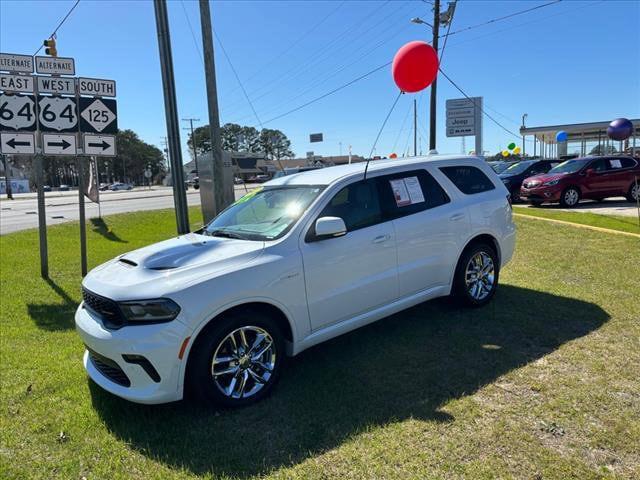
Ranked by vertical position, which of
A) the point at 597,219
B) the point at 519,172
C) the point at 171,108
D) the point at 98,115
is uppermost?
the point at 171,108

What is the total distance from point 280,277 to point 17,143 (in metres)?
6.25

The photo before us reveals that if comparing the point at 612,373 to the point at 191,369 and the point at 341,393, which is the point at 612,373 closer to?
the point at 341,393

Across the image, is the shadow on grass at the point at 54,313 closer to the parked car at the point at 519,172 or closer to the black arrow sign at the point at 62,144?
the black arrow sign at the point at 62,144

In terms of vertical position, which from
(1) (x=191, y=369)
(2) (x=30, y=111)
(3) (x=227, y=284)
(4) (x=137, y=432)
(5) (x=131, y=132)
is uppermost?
(5) (x=131, y=132)

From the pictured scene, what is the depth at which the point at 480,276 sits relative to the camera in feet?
17.4

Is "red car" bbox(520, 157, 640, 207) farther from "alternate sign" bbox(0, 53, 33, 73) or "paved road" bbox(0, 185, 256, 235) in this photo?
"paved road" bbox(0, 185, 256, 235)

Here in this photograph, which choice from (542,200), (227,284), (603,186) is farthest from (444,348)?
(603,186)

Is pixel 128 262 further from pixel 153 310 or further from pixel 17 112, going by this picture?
pixel 17 112

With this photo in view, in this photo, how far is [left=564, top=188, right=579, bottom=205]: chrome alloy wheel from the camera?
15.1 metres

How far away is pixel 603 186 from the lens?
15.2 meters

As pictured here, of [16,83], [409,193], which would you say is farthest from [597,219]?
[16,83]

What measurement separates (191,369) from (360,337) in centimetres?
194

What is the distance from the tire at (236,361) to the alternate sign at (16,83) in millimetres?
6478

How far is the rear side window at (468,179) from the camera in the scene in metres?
5.21
